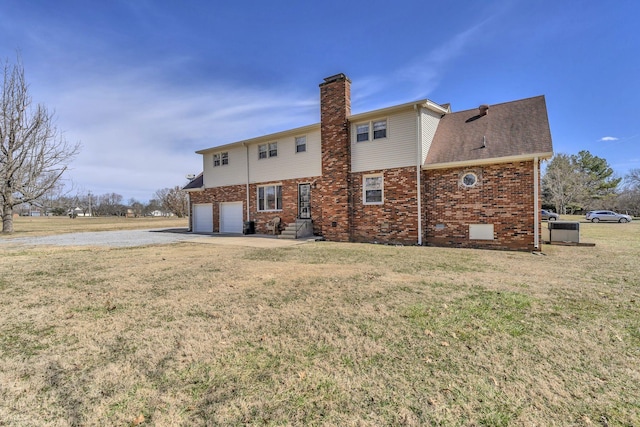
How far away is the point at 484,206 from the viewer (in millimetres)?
10875

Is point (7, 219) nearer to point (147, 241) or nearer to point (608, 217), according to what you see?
point (147, 241)

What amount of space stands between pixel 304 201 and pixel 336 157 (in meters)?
2.84

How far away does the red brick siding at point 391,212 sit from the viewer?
1198 cm

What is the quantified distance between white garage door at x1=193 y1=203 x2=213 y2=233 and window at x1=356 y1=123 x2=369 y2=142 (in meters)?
10.8

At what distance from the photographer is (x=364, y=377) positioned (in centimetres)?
270

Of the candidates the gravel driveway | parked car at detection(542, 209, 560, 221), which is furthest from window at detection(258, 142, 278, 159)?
parked car at detection(542, 209, 560, 221)

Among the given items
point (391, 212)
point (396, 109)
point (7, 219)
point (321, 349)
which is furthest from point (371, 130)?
point (7, 219)

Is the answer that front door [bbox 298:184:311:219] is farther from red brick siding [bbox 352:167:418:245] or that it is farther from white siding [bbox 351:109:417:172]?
white siding [bbox 351:109:417:172]

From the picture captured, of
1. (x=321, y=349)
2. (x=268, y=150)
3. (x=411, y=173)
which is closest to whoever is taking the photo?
(x=321, y=349)

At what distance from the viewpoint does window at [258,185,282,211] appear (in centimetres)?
1599

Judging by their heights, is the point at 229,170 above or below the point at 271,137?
below

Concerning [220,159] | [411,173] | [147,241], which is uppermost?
[220,159]

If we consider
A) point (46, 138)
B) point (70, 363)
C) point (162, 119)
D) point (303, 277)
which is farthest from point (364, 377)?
point (46, 138)

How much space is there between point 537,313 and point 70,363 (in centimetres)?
551
